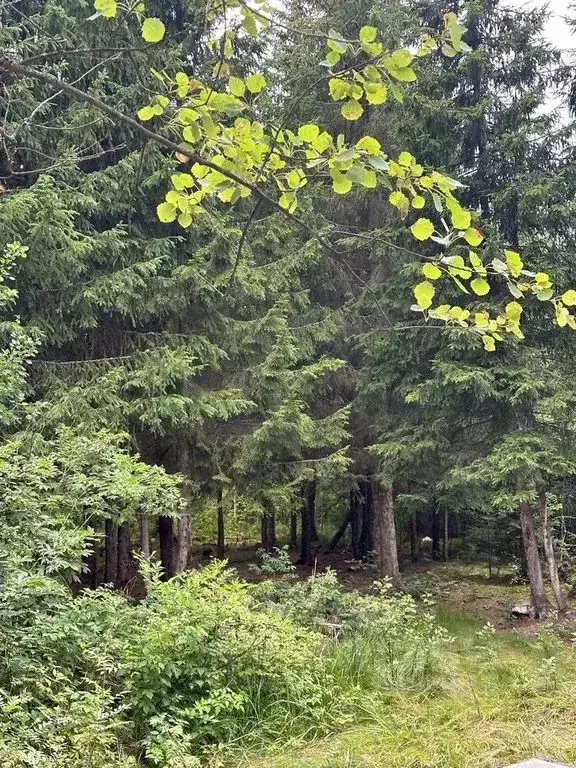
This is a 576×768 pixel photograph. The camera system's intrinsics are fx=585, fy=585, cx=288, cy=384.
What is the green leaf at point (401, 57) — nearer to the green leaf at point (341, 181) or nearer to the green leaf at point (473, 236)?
the green leaf at point (341, 181)

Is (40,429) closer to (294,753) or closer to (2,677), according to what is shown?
(2,677)

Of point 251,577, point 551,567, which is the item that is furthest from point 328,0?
point 251,577

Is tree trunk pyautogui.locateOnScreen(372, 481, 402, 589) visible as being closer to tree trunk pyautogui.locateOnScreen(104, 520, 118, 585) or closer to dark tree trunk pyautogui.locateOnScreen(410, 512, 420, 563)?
tree trunk pyautogui.locateOnScreen(104, 520, 118, 585)

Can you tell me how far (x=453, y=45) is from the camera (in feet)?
3.69

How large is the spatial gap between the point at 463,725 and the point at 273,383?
4.28 meters

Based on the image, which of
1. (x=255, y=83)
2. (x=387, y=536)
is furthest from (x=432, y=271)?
(x=387, y=536)

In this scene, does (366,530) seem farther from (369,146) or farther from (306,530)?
(369,146)

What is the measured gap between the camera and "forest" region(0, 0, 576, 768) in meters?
2.84

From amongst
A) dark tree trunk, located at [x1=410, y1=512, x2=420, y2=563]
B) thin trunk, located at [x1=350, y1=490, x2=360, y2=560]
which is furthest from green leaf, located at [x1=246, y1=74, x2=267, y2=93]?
dark tree trunk, located at [x1=410, y1=512, x2=420, y2=563]

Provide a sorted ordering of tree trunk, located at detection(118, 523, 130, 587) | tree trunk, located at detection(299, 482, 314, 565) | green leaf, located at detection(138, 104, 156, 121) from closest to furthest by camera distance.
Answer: green leaf, located at detection(138, 104, 156, 121), tree trunk, located at detection(118, 523, 130, 587), tree trunk, located at detection(299, 482, 314, 565)

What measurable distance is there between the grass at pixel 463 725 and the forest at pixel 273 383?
0.02 metres

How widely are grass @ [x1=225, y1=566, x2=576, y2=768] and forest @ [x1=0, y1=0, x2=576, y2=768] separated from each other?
25 millimetres

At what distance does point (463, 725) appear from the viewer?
11.8 ft

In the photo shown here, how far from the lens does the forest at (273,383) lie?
2836 millimetres
